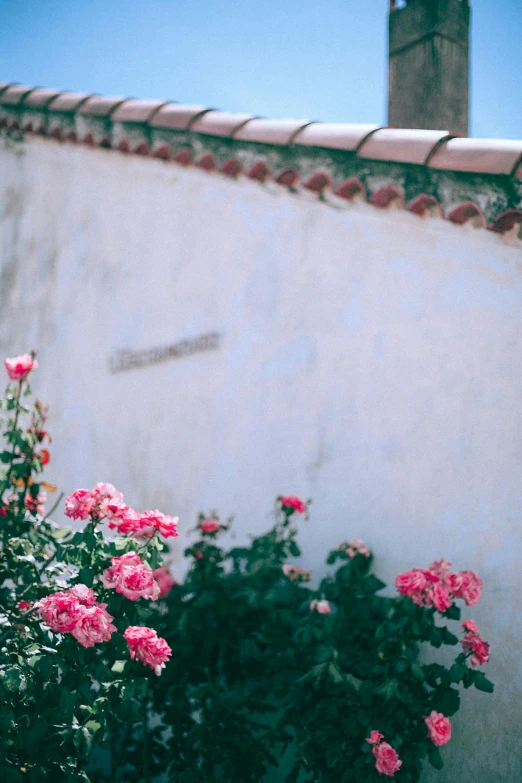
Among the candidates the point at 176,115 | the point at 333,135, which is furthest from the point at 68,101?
the point at 333,135

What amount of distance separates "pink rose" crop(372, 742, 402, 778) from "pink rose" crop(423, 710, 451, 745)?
0.15 metres

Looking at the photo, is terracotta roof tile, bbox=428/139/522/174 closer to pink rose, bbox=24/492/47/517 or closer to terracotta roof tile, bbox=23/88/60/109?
pink rose, bbox=24/492/47/517

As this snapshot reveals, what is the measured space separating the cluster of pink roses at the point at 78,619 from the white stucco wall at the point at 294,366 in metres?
1.48

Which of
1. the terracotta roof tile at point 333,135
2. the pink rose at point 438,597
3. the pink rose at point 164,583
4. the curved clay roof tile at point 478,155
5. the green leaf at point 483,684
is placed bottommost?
the green leaf at point 483,684

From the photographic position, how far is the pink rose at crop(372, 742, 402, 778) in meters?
2.54

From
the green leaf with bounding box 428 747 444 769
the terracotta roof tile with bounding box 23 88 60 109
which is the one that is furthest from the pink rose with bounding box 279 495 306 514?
the terracotta roof tile with bounding box 23 88 60 109

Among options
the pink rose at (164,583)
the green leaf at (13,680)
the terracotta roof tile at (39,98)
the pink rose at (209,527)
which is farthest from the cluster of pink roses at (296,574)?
the terracotta roof tile at (39,98)

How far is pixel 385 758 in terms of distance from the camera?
2547mm

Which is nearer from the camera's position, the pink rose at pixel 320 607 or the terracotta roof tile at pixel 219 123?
the pink rose at pixel 320 607

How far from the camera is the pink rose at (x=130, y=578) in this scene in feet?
7.29

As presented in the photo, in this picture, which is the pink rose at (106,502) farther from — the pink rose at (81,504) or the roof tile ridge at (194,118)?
the roof tile ridge at (194,118)

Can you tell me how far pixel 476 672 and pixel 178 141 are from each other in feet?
10.9

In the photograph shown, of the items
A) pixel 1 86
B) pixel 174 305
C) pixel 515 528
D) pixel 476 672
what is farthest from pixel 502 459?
pixel 1 86

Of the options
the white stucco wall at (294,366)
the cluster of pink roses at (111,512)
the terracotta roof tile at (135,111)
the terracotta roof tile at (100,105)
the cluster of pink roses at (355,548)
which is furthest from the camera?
the terracotta roof tile at (100,105)
